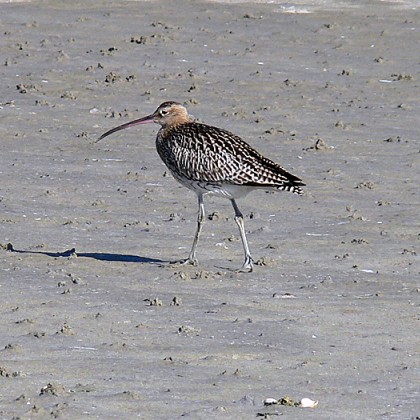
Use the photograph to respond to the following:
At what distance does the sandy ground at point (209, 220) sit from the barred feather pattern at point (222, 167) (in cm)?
59

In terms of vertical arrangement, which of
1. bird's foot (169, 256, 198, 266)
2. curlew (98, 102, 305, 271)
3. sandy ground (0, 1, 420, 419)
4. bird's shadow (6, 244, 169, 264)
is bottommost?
bird's shadow (6, 244, 169, 264)

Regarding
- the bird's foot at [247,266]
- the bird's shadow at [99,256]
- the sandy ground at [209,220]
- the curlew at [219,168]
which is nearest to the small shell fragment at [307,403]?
the sandy ground at [209,220]

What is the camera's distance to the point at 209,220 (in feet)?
41.1

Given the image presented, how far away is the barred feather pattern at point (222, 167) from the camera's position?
11.1 metres

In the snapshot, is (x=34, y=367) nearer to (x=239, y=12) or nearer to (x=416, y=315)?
(x=416, y=315)

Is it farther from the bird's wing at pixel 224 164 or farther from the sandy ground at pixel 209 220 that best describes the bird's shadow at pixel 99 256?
the bird's wing at pixel 224 164

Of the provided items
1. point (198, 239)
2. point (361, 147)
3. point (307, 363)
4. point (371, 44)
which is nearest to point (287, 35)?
point (371, 44)

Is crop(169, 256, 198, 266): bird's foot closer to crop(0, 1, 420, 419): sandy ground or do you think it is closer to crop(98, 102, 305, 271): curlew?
crop(98, 102, 305, 271): curlew

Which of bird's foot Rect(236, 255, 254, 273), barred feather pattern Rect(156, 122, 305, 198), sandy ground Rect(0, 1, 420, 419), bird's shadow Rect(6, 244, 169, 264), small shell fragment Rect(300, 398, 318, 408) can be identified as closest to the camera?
small shell fragment Rect(300, 398, 318, 408)

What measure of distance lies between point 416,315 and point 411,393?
70.9 inches

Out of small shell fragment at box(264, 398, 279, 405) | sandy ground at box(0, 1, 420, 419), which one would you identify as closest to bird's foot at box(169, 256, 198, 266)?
sandy ground at box(0, 1, 420, 419)

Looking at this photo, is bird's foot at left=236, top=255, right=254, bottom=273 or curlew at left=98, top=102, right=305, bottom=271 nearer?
bird's foot at left=236, top=255, right=254, bottom=273

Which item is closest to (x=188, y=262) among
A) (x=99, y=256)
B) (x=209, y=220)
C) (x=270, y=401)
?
(x=99, y=256)

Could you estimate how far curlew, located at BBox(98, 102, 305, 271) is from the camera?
11094 millimetres
